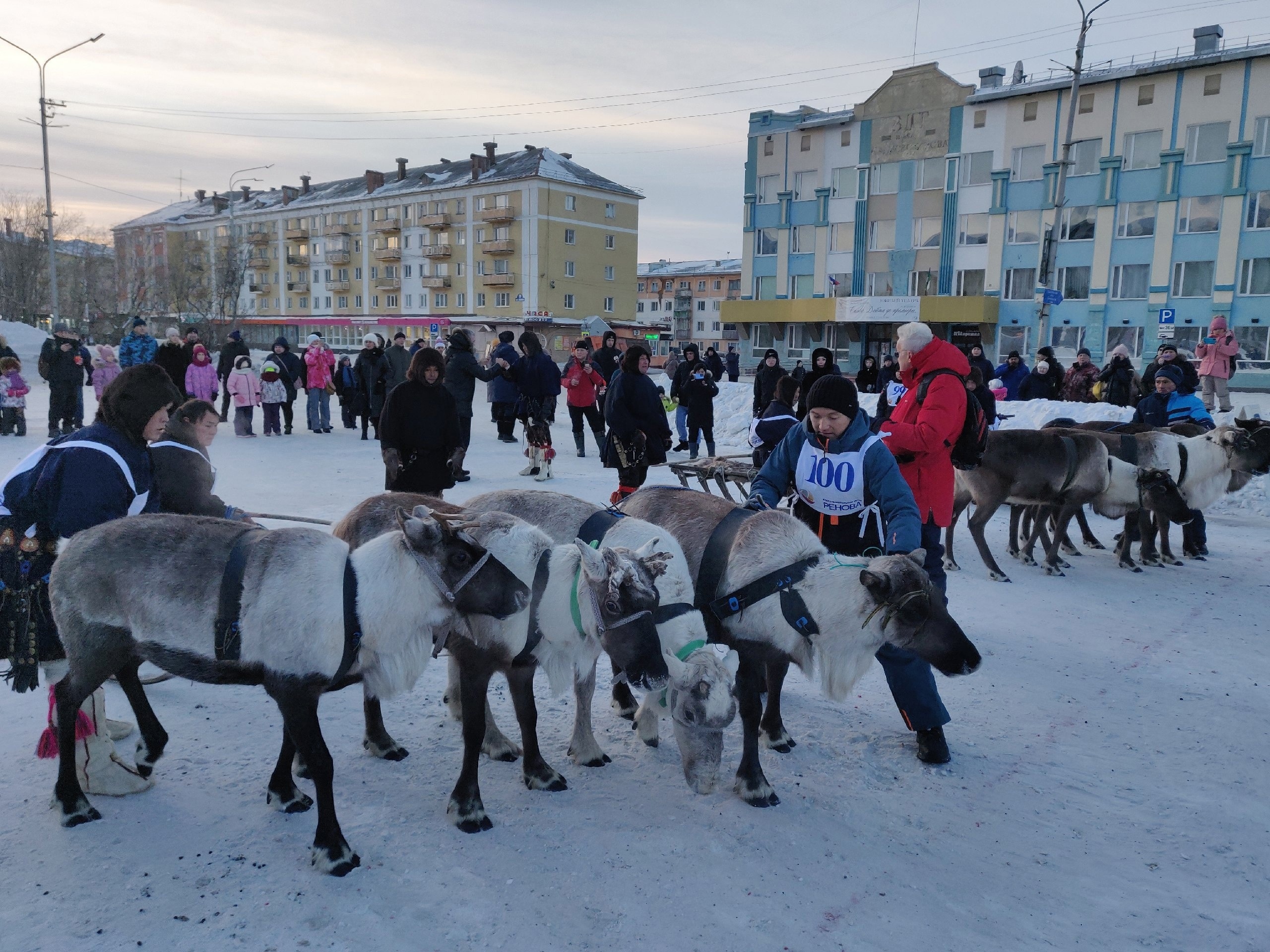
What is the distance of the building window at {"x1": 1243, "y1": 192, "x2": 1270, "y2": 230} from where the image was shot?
102ft

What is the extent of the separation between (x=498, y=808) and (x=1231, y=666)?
4.71 meters

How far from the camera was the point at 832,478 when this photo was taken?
3.95m

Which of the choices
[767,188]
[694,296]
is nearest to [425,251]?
[767,188]

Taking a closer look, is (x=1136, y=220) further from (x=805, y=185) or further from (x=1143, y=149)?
(x=805, y=185)

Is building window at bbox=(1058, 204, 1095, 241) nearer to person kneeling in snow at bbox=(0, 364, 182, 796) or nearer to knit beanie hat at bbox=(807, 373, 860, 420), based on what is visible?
knit beanie hat at bbox=(807, 373, 860, 420)

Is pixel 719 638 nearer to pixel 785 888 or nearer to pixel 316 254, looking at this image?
pixel 785 888

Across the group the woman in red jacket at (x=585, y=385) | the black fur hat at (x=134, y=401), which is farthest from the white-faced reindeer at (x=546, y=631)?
the woman in red jacket at (x=585, y=385)

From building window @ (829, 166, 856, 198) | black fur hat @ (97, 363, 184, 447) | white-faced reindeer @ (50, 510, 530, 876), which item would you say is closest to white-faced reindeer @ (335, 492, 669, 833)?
white-faced reindeer @ (50, 510, 530, 876)

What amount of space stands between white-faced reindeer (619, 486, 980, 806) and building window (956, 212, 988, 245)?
125ft

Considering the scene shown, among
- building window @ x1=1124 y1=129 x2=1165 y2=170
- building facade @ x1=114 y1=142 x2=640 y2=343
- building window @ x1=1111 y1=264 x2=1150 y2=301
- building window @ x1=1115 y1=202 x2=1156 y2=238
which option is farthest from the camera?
building facade @ x1=114 y1=142 x2=640 y2=343

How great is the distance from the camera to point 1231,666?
5.21 meters

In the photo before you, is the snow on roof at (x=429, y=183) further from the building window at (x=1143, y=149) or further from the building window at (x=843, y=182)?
the building window at (x=1143, y=149)

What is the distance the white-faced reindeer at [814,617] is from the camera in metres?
3.34

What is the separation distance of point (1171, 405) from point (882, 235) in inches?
1310
